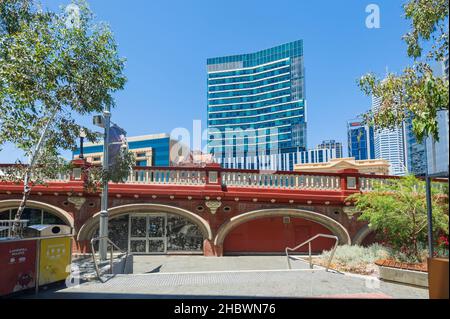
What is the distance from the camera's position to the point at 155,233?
627 inches

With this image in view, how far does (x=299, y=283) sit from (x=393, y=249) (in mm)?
4391

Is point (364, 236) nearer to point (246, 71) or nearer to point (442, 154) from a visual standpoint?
point (442, 154)

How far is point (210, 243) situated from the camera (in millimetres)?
15359

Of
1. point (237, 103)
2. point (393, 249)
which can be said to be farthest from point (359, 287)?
point (237, 103)

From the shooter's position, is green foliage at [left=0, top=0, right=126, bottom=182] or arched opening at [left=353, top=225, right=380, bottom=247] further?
arched opening at [left=353, top=225, right=380, bottom=247]

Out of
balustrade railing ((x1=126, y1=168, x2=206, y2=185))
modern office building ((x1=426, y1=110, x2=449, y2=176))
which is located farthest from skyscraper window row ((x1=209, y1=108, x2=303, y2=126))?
modern office building ((x1=426, y1=110, x2=449, y2=176))

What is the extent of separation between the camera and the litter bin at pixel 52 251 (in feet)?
24.7

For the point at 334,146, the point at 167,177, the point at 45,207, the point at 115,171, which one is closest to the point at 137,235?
the point at 167,177

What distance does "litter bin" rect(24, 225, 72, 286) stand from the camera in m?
7.54

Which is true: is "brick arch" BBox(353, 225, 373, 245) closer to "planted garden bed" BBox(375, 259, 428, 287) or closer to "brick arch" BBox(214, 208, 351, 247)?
"brick arch" BBox(214, 208, 351, 247)

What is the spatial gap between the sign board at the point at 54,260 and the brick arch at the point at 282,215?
7857 millimetres

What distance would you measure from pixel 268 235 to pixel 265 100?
389 ft

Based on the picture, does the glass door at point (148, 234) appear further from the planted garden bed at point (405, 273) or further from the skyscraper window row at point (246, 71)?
the skyscraper window row at point (246, 71)
